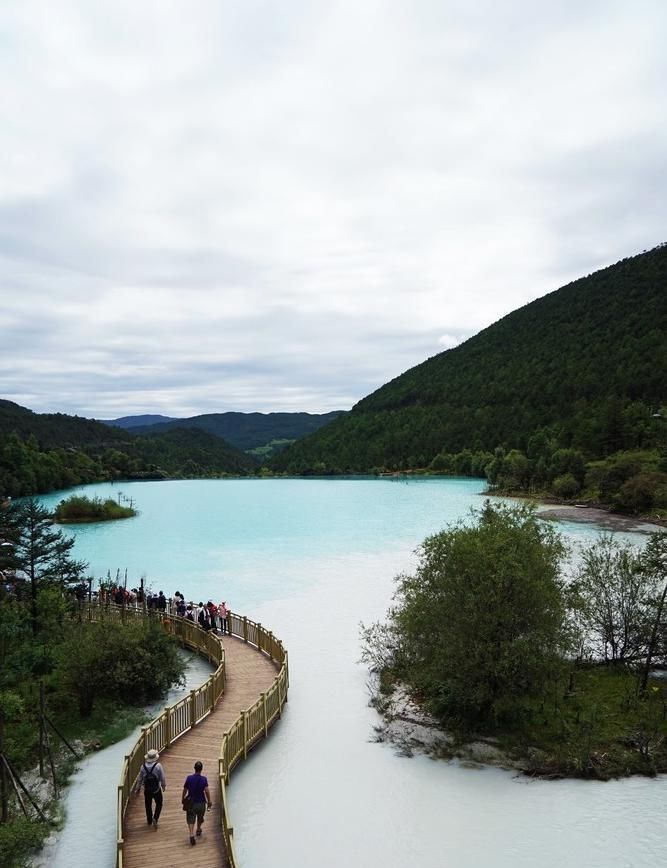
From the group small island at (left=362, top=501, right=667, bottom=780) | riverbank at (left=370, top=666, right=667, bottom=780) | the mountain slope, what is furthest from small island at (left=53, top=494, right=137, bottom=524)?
the mountain slope

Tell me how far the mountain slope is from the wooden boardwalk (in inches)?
3274

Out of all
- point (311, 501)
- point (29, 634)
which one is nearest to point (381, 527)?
point (311, 501)

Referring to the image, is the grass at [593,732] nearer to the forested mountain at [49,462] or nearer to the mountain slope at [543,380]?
the forested mountain at [49,462]

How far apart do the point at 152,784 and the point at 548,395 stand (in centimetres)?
14271

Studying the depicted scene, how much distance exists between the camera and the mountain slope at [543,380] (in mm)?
124250

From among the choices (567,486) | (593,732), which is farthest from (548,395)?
(593,732)

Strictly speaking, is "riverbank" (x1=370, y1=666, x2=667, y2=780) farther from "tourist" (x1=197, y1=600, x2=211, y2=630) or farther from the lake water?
"tourist" (x1=197, y1=600, x2=211, y2=630)

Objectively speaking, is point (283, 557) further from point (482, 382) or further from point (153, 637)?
point (482, 382)

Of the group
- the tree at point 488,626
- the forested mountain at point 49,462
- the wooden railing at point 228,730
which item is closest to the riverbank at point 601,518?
the tree at point 488,626

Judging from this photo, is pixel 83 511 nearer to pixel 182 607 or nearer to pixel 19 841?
pixel 182 607

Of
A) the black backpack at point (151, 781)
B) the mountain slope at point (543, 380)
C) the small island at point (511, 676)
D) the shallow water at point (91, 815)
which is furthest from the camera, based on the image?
the mountain slope at point (543, 380)

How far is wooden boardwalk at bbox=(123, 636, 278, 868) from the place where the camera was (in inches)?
423

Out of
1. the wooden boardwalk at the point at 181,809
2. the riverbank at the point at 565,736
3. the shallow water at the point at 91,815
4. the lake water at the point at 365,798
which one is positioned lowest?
the shallow water at the point at 91,815

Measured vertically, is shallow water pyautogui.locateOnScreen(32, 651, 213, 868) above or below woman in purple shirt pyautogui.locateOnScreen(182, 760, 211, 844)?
below
